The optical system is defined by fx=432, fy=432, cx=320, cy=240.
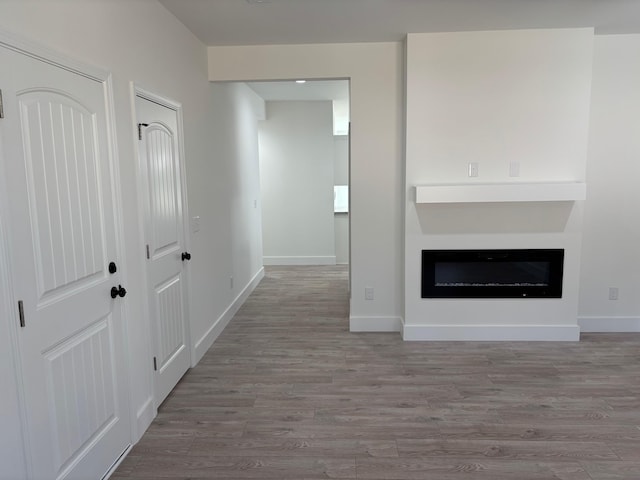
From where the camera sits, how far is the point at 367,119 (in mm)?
4023

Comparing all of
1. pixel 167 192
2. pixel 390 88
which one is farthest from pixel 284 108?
pixel 167 192

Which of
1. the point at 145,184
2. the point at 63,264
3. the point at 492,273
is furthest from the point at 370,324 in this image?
the point at 63,264

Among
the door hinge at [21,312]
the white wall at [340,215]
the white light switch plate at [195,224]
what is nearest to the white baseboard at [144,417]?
the door hinge at [21,312]

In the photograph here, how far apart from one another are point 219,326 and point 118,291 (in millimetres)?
2035

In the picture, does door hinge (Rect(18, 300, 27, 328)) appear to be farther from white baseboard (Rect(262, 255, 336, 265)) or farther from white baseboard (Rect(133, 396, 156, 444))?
white baseboard (Rect(262, 255, 336, 265))

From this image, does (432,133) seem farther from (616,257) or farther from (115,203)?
(115,203)

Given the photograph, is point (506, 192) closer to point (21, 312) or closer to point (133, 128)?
point (133, 128)

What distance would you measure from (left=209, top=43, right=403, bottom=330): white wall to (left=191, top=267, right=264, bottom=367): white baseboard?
1.42 m

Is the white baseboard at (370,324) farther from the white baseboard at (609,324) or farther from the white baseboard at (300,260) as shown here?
the white baseboard at (300,260)

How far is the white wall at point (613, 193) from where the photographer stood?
12.7ft

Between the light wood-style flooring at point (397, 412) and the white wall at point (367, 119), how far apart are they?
77 cm

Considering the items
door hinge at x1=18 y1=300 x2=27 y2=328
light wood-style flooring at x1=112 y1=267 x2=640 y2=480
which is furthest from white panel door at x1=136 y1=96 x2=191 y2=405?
door hinge at x1=18 y1=300 x2=27 y2=328

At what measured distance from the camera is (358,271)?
4215mm

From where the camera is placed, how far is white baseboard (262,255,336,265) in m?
7.65
